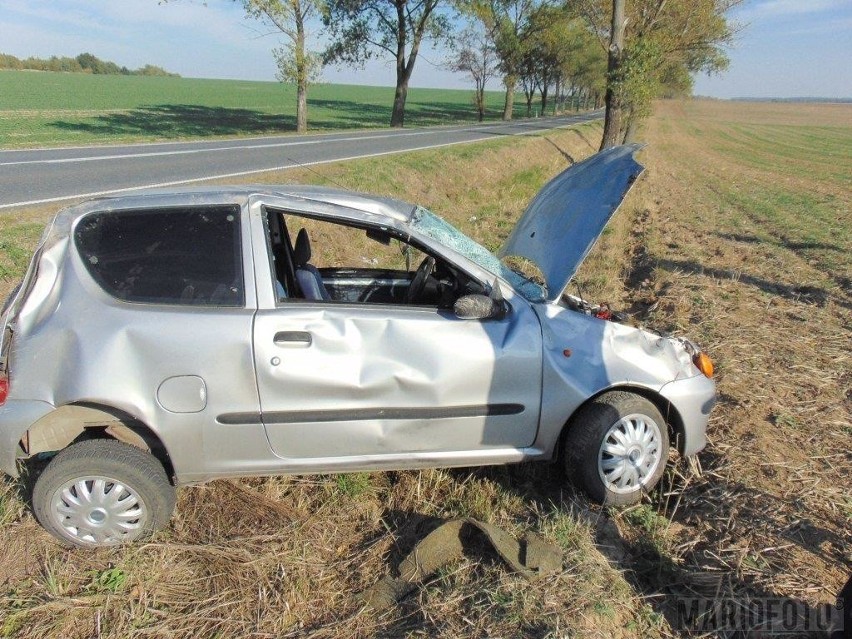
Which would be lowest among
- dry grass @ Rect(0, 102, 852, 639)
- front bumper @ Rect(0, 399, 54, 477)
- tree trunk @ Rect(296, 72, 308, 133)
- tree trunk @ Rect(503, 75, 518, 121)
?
dry grass @ Rect(0, 102, 852, 639)

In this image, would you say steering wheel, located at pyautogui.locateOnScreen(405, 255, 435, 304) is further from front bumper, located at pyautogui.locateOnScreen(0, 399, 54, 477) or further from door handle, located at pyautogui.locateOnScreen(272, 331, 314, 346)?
front bumper, located at pyautogui.locateOnScreen(0, 399, 54, 477)

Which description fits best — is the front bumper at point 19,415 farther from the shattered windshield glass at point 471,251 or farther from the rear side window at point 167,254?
the shattered windshield glass at point 471,251

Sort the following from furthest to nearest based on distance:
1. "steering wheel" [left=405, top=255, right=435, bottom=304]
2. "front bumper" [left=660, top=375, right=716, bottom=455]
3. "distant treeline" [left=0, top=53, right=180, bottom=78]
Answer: "distant treeline" [left=0, top=53, right=180, bottom=78] < "steering wheel" [left=405, top=255, right=435, bottom=304] < "front bumper" [left=660, top=375, right=716, bottom=455]

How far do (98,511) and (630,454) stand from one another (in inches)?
109

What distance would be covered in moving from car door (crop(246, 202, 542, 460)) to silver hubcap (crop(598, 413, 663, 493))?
456 millimetres

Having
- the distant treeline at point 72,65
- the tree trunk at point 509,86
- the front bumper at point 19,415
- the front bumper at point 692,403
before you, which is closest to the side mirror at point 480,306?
the front bumper at point 692,403

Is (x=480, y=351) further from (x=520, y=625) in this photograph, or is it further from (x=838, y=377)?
(x=838, y=377)

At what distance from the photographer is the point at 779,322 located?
20.8ft

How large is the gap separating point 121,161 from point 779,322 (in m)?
12.5

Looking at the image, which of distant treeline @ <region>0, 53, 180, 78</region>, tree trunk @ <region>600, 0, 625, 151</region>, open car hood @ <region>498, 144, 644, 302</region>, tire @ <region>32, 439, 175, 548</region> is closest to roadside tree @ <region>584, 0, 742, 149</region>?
tree trunk @ <region>600, 0, 625, 151</region>

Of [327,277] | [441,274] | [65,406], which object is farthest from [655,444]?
[65,406]

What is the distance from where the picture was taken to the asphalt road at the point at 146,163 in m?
9.50

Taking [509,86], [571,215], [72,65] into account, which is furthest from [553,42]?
[72,65]

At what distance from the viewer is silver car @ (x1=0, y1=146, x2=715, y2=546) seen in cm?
285
